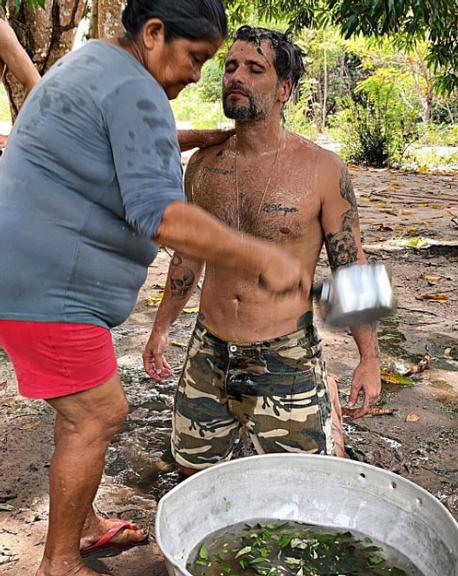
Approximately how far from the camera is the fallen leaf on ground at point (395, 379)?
374 cm

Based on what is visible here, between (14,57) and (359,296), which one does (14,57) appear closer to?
(14,57)

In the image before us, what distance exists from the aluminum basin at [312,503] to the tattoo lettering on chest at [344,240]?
72 cm

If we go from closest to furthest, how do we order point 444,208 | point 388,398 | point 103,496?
point 103,496 < point 388,398 < point 444,208

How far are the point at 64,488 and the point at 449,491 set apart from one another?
1.61 meters

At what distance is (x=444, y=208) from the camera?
333 inches

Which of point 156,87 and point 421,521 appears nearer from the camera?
point 156,87

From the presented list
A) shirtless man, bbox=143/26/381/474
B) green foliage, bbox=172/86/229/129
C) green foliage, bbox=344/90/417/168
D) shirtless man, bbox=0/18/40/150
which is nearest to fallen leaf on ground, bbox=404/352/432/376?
shirtless man, bbox=143/26/381/474

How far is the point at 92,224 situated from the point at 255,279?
2.73ft

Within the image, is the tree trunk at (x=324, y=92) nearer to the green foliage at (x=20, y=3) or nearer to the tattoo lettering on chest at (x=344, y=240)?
the green foliage at (x=20, y=3)

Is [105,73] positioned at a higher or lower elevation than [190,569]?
higher

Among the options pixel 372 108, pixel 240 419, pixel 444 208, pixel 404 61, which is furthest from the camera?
pixel 404 61

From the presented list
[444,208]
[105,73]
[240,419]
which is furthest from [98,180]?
[444,208]

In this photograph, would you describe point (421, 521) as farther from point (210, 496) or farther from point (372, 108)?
point (372, 108)

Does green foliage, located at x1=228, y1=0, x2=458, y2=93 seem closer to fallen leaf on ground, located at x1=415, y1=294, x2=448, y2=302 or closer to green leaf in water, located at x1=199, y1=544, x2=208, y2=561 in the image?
fallen leaf on ground, located at x1=415, y1=294, x2=448, y2=302
